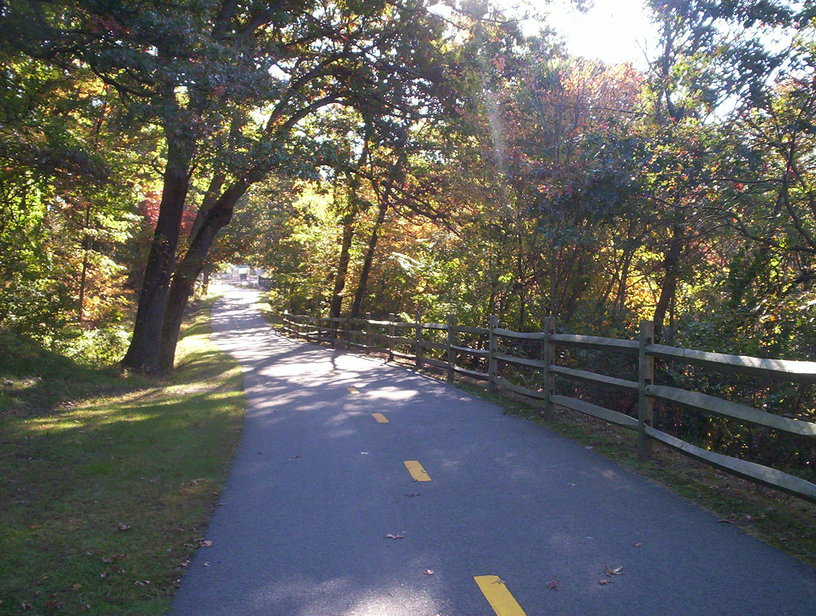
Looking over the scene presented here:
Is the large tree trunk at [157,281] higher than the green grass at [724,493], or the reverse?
the large tree trunk at [157,281]

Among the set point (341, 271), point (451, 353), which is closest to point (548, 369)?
point (451, 353)

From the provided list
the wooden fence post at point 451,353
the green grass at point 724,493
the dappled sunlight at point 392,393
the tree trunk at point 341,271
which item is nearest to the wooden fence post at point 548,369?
the green grass at point 724,493

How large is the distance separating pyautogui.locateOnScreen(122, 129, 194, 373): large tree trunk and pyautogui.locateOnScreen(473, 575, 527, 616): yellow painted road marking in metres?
14.4

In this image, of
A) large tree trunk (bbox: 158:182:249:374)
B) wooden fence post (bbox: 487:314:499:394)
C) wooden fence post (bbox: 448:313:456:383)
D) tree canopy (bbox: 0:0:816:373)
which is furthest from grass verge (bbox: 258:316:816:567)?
large tree trunk (bbox: 158:182:249:374)

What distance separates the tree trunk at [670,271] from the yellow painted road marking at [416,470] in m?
4.53

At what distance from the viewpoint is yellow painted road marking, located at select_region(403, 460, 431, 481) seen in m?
7.36

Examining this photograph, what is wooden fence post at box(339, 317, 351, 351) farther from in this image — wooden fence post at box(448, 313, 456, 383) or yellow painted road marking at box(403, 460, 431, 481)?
yellow painted road marking at box(403, 460, 431, 481)

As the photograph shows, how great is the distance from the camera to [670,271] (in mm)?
13734

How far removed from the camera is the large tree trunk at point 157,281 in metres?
17.3

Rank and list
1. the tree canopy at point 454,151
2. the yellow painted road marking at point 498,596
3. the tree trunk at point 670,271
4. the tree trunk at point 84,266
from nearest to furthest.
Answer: the yellow painted road marking at point 498,596, the tree canopy at point 454,151, the tree trunk at point 670,271, the tree trunk at point 84,266

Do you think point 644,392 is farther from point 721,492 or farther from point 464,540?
point 464,540

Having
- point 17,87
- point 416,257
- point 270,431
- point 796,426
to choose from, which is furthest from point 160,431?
point 416,257

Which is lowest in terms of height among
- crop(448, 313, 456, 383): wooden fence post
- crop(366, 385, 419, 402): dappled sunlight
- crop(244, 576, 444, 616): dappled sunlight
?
crop(244, 576, 444, 616): dappled sunlight

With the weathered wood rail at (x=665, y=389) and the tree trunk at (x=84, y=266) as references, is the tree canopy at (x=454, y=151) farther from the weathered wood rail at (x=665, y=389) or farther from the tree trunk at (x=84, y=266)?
the weathered wood rail at (x=665, y=389)
